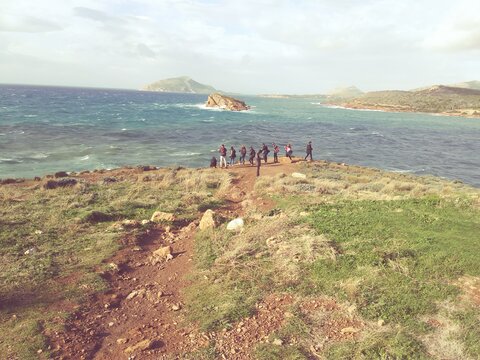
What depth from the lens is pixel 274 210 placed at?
16609 millimetres

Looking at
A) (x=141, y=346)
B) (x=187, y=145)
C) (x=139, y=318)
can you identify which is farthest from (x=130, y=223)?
(x=187, y=145)

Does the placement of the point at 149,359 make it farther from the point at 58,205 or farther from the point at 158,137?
the point at 158,137

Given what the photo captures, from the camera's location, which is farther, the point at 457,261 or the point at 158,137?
the point at 158,137

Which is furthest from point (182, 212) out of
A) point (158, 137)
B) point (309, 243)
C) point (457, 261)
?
Result: point (158, 137)

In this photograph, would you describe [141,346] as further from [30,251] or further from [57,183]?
[57,183]

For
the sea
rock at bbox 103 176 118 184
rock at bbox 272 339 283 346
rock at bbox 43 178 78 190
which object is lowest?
the sea

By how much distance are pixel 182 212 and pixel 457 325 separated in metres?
12.5

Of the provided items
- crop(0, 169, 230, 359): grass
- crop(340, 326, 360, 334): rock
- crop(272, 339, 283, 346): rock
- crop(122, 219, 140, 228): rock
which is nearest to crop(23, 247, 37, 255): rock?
crop(0, 169, 230, 359): grass

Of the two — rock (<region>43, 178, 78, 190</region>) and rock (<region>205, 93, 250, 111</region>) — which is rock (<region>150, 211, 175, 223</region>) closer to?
rock (<region>43, 178, 78, 190</region>)

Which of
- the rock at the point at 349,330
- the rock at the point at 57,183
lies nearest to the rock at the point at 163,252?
the rock at the point at 349,330

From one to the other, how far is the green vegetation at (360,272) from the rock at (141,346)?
3.99 feet

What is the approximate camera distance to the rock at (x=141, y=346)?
810 cm

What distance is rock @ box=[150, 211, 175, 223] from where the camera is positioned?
1653 cm

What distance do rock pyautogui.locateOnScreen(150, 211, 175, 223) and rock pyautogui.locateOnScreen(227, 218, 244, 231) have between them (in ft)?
10.4
